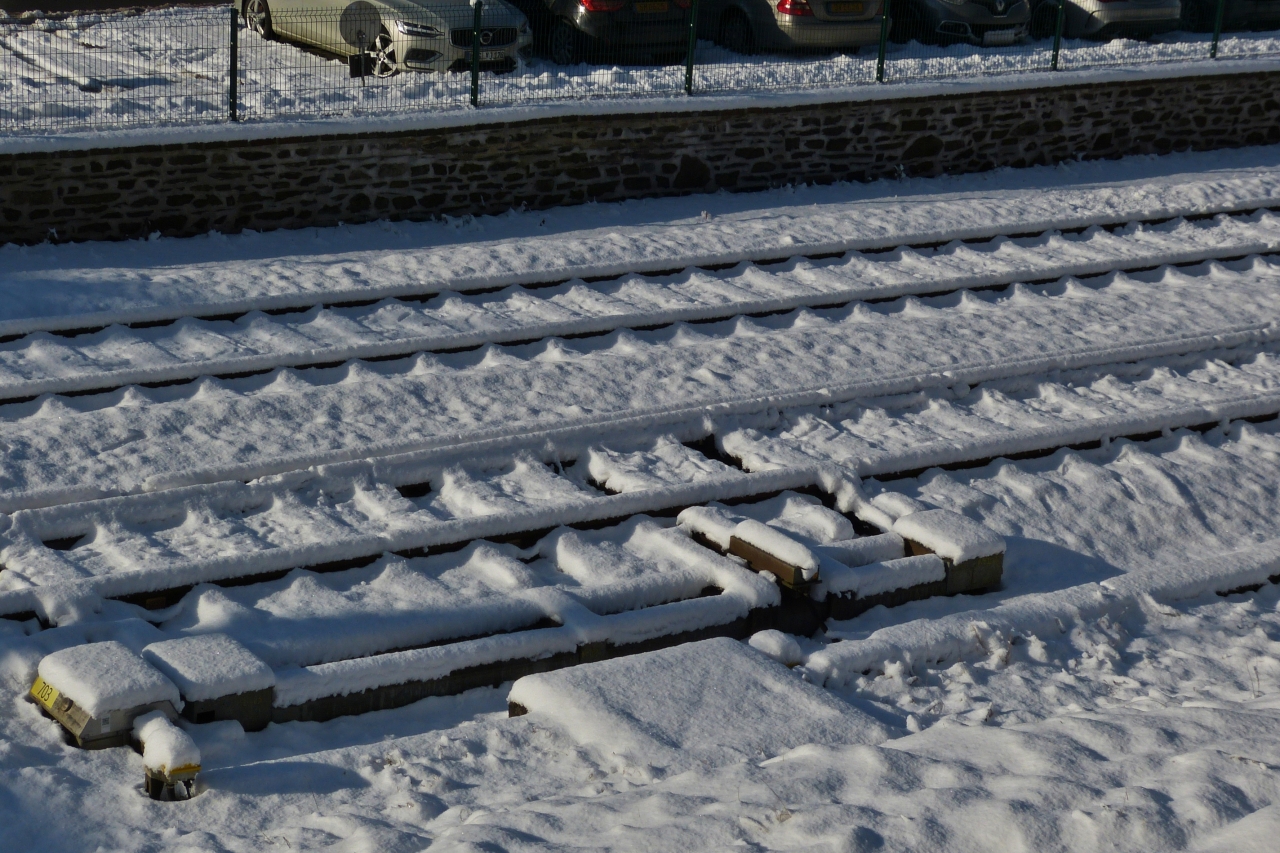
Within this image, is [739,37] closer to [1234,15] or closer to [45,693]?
[1234,15]

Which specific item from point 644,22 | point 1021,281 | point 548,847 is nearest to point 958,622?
point 548,847

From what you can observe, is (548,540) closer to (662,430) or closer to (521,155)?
(662,430)

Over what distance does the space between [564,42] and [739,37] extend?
2074 millimetres

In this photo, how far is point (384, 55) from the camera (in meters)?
15.2

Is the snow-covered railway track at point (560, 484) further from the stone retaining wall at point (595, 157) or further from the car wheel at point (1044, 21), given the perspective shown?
→ the car wheel at point (1044, 21)

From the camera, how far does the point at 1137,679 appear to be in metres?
6.89

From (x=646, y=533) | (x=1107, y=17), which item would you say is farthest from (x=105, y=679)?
(x=1107, y=17)

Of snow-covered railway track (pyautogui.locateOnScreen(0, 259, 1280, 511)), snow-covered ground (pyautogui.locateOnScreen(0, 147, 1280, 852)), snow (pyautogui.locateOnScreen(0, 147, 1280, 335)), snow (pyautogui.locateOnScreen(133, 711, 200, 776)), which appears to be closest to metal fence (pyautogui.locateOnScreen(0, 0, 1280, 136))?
snow (pyautogui.locateOnScreen(0, 147, 1280, 335))

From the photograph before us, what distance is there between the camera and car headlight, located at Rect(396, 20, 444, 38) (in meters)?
15.0

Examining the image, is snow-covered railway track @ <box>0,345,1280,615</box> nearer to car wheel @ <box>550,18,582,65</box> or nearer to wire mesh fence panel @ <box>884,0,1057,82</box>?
car wheel @ <box>550,18,582,65</box>

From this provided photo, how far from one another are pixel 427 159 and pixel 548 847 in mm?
9261

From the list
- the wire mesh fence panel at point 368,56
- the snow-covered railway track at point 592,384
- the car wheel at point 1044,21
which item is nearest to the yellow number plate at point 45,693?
the snow-covered railway track at point 592,384

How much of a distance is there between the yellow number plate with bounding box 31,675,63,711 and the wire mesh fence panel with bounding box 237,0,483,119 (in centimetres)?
818

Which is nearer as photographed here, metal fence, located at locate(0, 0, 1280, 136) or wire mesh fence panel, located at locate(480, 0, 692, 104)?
metal fence, located at locate(0, 0, 1280, 136)
